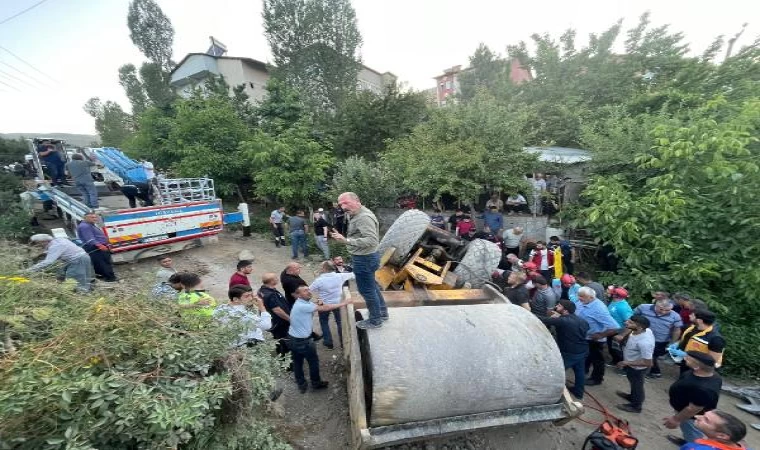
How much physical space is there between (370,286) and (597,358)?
411 cm

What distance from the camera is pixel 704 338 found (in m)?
Result: 3.93

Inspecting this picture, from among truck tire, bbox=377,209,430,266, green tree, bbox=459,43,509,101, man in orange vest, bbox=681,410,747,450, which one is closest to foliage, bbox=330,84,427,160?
truck tire, bbox=377,209,430,266

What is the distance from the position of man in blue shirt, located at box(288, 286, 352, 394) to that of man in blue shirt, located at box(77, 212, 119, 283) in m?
4.94

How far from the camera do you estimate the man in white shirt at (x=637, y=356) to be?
434 centimetres

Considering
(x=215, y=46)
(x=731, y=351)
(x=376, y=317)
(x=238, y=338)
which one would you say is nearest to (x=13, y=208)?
(x=238, y=338)

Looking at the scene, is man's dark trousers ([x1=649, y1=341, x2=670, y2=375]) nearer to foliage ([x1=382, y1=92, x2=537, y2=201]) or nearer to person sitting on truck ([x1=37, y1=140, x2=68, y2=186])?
foliage ([x1=382, y1=92, x2=537, y2=201])

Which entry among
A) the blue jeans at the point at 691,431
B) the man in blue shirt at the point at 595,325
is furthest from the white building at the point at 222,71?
the blue jeans at the point at 691,431

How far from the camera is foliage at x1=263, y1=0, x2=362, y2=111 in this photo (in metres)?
22.3

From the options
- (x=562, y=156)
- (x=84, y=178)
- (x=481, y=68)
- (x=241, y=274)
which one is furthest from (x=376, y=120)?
(x=481, y=68)

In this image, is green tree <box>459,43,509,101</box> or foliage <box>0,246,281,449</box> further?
green tree <box>459,43,509,101</box>

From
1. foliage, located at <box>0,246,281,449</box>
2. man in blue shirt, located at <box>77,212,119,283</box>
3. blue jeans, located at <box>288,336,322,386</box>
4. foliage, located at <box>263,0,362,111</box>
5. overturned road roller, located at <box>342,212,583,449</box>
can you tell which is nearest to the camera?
foliage, located at <box>0,246,281,449</box>

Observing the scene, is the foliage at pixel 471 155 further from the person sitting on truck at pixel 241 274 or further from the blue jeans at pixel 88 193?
the blue jeans at pixel 88 193

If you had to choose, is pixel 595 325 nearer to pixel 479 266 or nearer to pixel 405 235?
pixel 479 266

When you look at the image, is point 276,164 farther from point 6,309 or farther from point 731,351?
point 731,351
